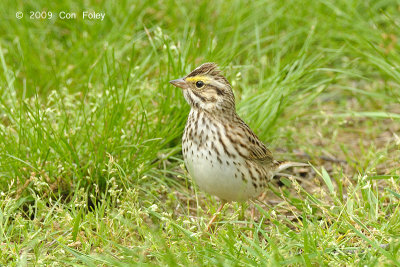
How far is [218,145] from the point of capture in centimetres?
529

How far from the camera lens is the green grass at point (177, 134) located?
15.3 feet

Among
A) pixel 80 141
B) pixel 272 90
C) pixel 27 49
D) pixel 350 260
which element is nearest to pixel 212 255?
pixel 350 260

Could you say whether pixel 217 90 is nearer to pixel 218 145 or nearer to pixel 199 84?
pixel 199 84

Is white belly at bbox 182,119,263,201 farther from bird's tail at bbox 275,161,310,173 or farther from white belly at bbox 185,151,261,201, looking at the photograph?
bird's tail at bbox 275,161,310,173

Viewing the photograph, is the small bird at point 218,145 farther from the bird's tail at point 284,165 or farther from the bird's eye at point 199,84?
the bird's tail at point 284,165

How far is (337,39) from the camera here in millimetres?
8078

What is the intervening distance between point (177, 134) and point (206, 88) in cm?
77

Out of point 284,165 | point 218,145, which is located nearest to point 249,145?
point 218,145

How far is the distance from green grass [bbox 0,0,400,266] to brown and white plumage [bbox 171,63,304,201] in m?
0.20

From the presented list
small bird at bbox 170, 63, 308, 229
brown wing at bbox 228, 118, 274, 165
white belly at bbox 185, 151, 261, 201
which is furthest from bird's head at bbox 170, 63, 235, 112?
white belly at bbox 185, 151, 261, 201

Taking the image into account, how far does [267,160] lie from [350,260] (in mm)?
1679

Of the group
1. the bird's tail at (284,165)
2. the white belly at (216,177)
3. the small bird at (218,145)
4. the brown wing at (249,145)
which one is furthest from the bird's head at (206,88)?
the bird's tail at (284,165)

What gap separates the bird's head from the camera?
18.2ft

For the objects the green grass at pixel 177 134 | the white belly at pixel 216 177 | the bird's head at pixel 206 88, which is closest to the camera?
the green grass at pixel 177 134
